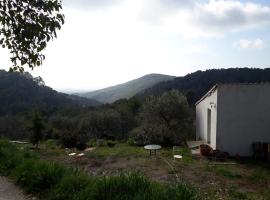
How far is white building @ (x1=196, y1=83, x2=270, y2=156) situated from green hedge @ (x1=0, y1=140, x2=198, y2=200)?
1087 cm

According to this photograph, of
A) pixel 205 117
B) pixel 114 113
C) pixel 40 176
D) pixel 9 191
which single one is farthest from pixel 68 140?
pixel 114 113

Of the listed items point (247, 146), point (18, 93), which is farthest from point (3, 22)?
point (18, 93)

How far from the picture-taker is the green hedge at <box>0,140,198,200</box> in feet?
21.8

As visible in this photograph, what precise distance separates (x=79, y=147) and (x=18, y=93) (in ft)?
285

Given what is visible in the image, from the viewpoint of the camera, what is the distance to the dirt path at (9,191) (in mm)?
8135

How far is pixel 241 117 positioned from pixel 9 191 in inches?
491

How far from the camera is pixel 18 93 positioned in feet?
348

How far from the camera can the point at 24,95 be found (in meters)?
109

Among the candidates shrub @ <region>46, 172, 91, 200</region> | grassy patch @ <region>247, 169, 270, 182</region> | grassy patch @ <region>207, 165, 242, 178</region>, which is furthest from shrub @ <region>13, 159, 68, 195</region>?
grassy patch @ <region>247, 169, 270, 182</region>

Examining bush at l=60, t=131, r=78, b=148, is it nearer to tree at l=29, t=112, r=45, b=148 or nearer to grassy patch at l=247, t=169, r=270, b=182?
tree at l=29, t=112, r=45, b=148

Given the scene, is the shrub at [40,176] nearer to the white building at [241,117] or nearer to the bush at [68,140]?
the white building at [241,117]

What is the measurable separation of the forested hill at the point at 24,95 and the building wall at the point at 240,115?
7894 centimetres

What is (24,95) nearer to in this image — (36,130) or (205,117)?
(36,130)

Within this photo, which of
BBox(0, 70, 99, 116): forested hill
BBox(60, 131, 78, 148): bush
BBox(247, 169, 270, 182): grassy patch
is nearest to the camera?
BBox(247, 169, 270, 182): grassy patch
